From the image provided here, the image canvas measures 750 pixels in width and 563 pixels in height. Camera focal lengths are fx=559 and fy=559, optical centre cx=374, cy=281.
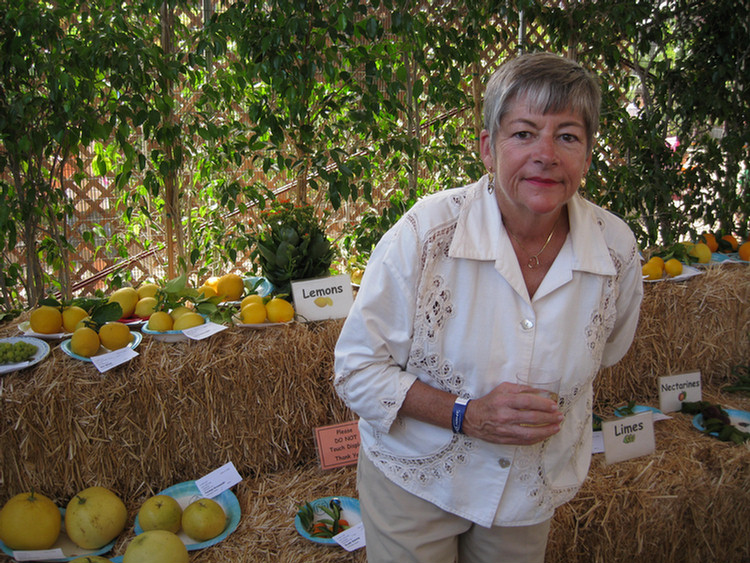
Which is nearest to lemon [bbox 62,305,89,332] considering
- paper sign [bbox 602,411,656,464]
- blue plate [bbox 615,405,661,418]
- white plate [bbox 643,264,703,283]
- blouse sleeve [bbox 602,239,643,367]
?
blouse sleeve [bbox 602,239,643,367]

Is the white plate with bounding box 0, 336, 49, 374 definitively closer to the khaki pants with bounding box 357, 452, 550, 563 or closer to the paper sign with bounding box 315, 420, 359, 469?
the paper sign with bounding box 315, 420, 359, 469

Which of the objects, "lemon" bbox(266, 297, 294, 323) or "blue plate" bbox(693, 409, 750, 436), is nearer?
"lemon" bbox(266, 297, 294, 323)

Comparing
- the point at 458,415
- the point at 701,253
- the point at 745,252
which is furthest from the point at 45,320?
the point at 745,252

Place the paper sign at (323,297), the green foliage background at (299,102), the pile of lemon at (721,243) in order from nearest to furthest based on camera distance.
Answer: the paper sign at (323,297), the green foliage background at (299,102), the pile of lemon at (721,243)

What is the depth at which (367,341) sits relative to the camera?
86cm

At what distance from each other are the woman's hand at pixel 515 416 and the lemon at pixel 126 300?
126 centimetres

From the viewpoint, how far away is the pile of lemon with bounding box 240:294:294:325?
166cm

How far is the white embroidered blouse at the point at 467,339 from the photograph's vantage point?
0.86 m

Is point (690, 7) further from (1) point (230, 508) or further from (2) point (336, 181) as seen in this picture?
(1) point (230, 508)

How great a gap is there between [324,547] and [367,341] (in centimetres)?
79

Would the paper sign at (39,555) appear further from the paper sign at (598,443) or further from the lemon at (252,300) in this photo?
the paper sign at (598,443)

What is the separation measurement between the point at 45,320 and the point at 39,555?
60cm

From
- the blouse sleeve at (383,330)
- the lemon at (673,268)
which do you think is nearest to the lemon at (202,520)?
the blouse sleeve at (383,330)

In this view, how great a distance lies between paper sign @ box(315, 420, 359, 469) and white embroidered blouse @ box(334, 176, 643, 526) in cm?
79
